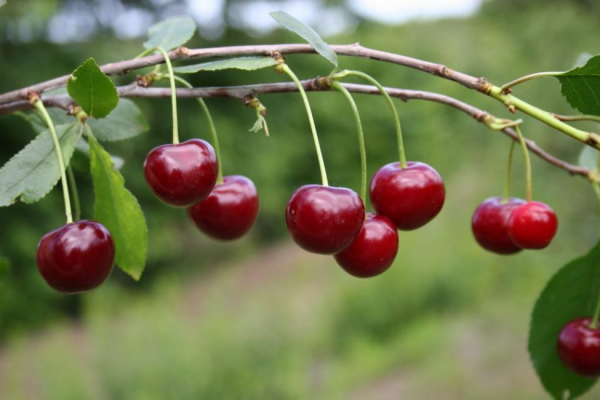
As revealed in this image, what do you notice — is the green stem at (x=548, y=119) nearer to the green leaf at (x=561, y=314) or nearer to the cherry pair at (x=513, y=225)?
the cherry pair at (x=513, y=225)

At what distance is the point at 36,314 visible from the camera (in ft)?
19.2

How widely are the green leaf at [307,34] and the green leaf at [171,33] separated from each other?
0.23 meters

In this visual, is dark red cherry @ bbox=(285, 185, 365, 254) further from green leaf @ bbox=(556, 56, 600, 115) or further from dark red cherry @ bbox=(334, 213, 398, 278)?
green leaf @ bbox=(556, 56, 600, 115)

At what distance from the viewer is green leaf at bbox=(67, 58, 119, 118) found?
753mm

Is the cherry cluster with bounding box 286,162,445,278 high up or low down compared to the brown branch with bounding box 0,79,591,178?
down

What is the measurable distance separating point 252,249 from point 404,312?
294cm

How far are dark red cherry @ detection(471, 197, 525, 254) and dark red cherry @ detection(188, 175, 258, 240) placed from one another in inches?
15.4

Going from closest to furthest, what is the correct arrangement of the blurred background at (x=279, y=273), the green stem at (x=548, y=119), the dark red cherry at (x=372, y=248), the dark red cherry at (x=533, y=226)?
the green stem at (x=548, y=119)
the dark red cherry at (x=372, y=248)
the dark red cherry at (x=533, y=226)
the blurred background at (x=279, y=273)

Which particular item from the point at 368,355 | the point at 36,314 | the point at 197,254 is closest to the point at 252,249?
the point at 197,254

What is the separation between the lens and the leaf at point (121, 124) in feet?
3.29

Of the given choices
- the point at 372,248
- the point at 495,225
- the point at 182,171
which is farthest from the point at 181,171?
the point at 495,225

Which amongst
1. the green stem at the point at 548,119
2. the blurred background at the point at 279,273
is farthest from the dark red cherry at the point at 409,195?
the blurred background at the point at 279,273

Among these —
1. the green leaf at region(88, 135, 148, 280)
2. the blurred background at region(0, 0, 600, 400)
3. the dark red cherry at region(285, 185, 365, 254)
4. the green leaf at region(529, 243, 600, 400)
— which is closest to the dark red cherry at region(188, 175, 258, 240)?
the green leaf at region(88, 135, 148, 280)

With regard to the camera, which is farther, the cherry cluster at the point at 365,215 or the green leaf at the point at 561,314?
the green leaf at the point at 561,314
